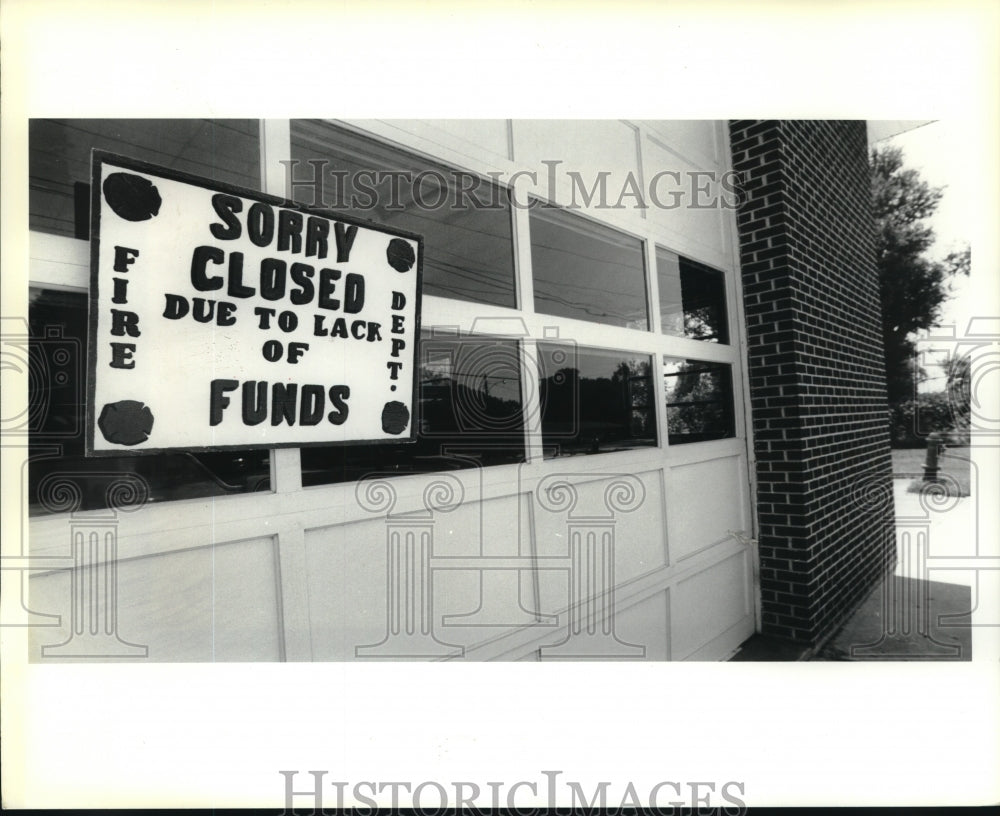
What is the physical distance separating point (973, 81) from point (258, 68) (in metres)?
2.76

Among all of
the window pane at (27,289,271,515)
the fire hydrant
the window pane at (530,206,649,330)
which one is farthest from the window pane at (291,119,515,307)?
the fire hydrant

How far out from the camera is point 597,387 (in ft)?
8.21

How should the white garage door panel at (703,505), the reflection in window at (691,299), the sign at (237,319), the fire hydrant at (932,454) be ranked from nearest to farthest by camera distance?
the sign at (237,319), the fire hydrant at (932,454), the white garage door panel at (703,505), the reflection in window at (691,299)

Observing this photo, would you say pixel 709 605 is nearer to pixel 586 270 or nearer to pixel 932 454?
pixel 932 454

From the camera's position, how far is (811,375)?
3023mm

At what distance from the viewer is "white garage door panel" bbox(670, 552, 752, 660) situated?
2.80m

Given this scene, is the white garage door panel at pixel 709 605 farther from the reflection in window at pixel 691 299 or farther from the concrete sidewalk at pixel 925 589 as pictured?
the reflection in window at pixel 691 299

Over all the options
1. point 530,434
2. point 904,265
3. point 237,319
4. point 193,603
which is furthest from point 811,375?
point 193,603

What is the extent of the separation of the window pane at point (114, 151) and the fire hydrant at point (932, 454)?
295 cm

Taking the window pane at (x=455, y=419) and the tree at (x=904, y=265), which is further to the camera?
the tree at (x=904, y=265)

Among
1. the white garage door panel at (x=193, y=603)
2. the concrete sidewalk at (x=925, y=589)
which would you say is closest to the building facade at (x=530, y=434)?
the white garage door panel at (x=193, y=603)

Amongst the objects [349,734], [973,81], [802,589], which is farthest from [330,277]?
[802,589]

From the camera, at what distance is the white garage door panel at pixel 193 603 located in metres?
1.73

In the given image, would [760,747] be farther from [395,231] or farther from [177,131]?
[177,131]
